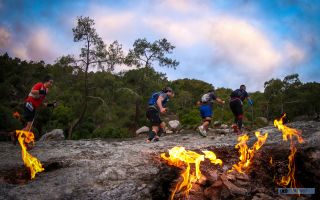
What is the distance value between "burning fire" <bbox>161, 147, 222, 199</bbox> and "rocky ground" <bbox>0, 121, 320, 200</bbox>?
17 centimetres

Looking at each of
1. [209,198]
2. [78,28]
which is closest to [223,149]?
[209,198]

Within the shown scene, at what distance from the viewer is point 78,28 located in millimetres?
A: 22922

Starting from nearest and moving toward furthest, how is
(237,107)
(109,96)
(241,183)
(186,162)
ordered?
(241,183) → (186,162) → (237,107) → (109,96)

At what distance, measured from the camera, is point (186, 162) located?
7371 millimetres

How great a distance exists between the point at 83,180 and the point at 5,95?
32971 mm

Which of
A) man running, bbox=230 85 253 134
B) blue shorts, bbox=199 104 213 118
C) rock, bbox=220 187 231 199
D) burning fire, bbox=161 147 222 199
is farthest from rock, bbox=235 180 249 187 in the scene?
man running, bbox=230 85 253 134

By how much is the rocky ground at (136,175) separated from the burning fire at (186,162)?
17 centimetres

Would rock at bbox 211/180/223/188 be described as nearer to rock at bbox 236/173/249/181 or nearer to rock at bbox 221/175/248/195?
rock at bbox 221/175/248/195

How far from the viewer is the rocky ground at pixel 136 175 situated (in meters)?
6.27

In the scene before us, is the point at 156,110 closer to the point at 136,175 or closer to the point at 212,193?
the point at 136,175

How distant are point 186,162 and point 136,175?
1239mm

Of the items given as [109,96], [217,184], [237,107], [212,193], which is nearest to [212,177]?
[217,184]

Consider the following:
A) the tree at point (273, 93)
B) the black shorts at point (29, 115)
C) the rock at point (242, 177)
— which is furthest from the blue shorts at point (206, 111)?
the tree at point (273, 93)

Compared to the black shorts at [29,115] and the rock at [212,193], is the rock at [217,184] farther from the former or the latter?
the black shorts at [29,115]
